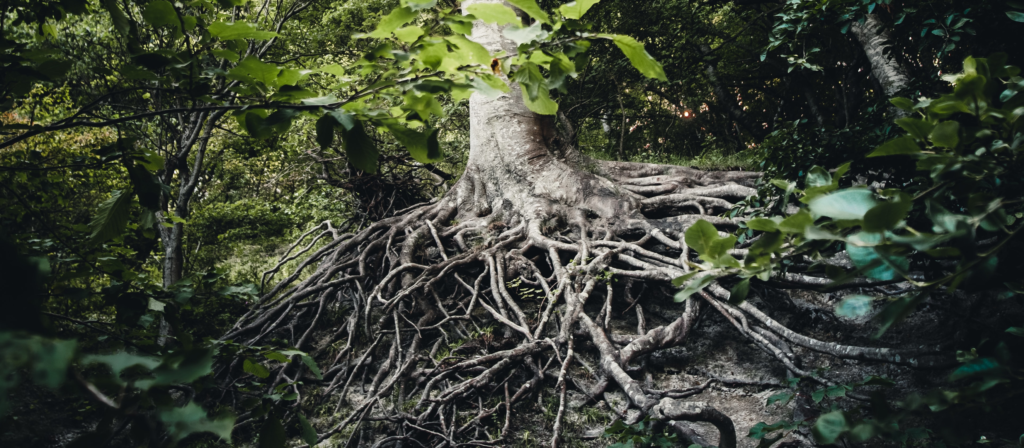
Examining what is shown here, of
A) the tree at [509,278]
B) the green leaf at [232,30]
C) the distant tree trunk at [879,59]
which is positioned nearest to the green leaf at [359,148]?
the green leaf at [232,30]

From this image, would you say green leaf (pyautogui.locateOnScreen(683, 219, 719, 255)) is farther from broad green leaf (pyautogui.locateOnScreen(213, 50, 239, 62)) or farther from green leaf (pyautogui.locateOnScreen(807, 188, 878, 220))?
broad green leaf (pyautogui.locateOnScreen(213, 50, 239, 62))

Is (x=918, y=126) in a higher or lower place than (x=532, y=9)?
lower

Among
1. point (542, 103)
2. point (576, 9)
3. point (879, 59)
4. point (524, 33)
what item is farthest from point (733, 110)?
point (524, 33)

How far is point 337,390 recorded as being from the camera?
13.0 feet

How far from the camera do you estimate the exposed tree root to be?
3.06m

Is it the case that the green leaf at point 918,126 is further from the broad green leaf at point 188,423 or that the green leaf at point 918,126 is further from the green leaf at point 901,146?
the broad green leaf at point 188,423

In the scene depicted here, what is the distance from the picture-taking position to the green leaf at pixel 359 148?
1.14 metres

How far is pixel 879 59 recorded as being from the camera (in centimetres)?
465

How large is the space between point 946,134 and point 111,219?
2.03 meters

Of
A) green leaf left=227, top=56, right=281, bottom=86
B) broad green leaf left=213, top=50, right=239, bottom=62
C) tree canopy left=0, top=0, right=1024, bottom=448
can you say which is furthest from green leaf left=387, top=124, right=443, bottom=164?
broad green leaf left=213, top=50, right=239, bottom=62

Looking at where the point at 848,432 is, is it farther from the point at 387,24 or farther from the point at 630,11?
the point at 630,11

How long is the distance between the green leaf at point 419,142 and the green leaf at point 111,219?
0.90m

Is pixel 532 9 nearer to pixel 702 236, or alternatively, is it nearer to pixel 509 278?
pixel 702 236

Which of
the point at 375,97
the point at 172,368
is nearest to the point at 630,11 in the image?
the point at 375,97
